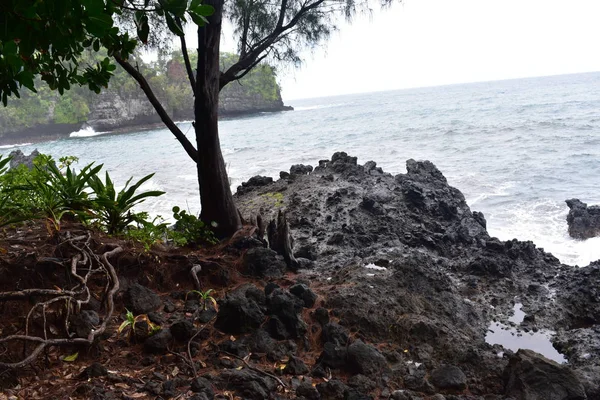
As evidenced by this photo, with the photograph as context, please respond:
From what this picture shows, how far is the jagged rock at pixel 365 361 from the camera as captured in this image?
353 centimetres

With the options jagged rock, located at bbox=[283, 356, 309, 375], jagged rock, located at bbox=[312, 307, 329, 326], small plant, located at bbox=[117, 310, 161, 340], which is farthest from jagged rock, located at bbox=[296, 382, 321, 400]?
jagged rock, located at bbox=[312, 307, 329, 326]

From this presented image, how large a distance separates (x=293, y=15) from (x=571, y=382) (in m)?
6.12

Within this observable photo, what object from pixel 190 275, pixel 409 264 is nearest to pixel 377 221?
pixel 409 264

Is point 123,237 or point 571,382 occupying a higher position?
point 123,237

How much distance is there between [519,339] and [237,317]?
11.9ft

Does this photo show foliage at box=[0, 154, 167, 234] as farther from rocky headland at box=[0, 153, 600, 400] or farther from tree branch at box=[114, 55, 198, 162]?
tree branch at box=[114, 55, 198, 162]

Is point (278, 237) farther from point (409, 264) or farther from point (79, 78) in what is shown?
point (79, 78)

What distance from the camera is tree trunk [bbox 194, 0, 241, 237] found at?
570 cm

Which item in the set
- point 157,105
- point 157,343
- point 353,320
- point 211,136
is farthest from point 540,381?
point 157,105

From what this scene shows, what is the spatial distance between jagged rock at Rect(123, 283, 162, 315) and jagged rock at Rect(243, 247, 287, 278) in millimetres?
1400

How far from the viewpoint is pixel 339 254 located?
651 cm

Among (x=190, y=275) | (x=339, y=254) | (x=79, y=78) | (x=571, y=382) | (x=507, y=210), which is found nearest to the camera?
(x=79, y=78)

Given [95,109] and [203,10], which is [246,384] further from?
[95,109]

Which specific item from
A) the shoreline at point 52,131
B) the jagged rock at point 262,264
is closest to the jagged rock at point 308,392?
→ the jagged rock at point 262,264
